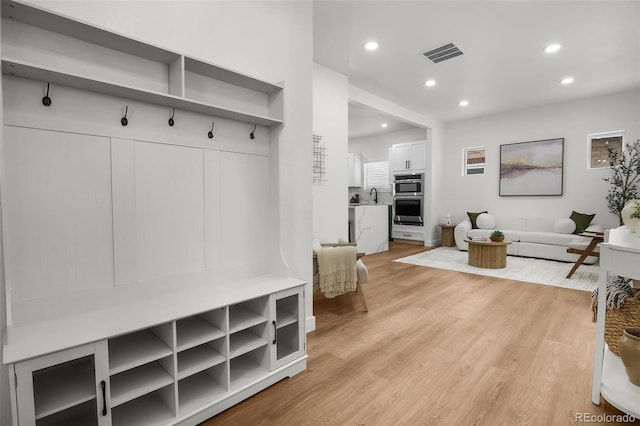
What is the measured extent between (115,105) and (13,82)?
369 millimetres

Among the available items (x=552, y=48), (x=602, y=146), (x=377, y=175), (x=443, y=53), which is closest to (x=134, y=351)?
(x=443, y=53)

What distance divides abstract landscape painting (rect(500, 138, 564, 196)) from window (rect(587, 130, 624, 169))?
42 centimetres

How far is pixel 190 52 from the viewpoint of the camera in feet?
6.08

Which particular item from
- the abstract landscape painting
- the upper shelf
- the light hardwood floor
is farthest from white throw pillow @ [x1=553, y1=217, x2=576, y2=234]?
the upper shelf

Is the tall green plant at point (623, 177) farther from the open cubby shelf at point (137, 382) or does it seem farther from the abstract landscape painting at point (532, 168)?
the open cubby shelf at point (137, 382)

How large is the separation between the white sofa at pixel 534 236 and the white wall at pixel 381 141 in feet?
8.32

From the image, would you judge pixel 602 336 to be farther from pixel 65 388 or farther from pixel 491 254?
pixel 491 254

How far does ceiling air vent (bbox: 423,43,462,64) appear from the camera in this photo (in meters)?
3.61

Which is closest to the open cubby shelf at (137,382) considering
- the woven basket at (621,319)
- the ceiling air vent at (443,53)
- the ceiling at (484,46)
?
the woven basket at (621,319)

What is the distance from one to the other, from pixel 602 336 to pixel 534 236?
4.67 metres

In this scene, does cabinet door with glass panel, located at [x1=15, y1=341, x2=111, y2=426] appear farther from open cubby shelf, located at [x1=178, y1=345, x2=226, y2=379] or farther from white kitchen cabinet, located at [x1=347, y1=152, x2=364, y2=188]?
white kitchen cabinet, located at [x1=347, y1=152, x2=364, y2=188]

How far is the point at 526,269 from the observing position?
488 centimetres

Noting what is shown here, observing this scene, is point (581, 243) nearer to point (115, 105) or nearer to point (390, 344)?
point (390, 344)

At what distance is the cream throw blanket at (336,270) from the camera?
9.37ft
